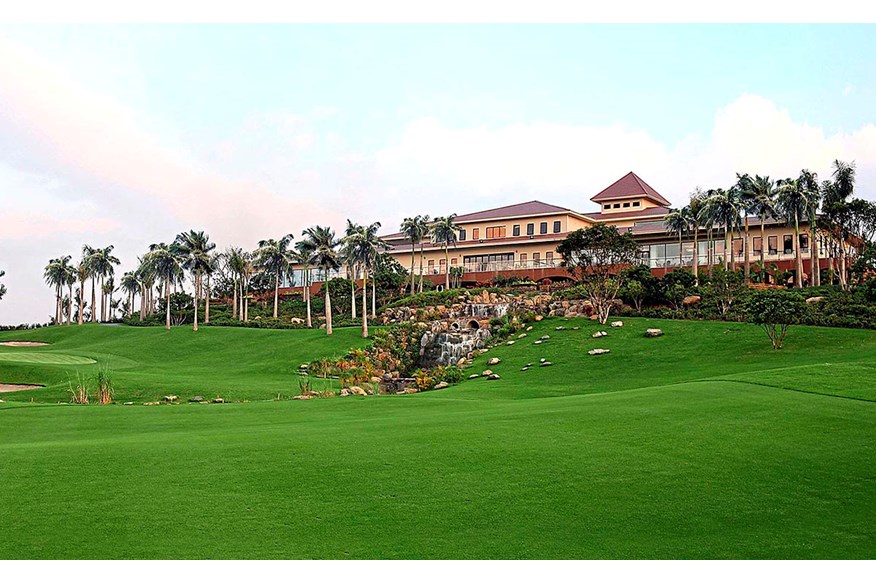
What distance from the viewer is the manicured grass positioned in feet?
114

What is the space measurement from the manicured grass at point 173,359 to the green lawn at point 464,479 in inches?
443

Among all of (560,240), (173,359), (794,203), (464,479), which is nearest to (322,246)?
(173,359)

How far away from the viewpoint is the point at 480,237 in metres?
85.4

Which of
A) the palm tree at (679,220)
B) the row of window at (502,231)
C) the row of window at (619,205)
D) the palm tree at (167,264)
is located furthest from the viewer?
the row of window at (619,205)

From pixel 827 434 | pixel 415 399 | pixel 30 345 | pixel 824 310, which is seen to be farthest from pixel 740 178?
pixel 30 345

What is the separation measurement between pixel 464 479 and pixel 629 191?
79.0 m

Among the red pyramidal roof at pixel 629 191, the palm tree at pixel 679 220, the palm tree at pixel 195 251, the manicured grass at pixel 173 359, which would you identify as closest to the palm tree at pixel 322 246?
the manicured grass at pixel 173 359

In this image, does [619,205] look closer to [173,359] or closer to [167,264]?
[167,264]

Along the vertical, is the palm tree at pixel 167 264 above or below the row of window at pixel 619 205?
below

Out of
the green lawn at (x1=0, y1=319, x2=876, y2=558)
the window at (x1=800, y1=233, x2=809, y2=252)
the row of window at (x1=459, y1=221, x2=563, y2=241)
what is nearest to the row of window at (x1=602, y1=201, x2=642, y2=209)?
the row of window at (x1=459, y1=221, x2=563, y2=241)

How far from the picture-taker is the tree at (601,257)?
51156mm

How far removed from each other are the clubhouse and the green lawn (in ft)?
157

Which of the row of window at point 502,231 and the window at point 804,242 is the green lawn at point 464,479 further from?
the row of window at point 502,231

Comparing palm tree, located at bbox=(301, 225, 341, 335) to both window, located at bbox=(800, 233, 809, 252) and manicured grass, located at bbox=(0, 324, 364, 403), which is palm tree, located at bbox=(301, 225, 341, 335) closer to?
manicured grass, located at bbox=(0, 324, 364, 403)
